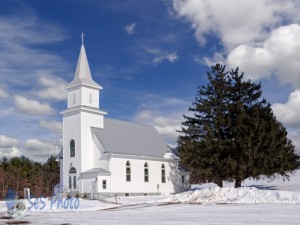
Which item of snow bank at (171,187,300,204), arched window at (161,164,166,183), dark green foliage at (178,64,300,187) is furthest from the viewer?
arched window at (161,164,166,183)

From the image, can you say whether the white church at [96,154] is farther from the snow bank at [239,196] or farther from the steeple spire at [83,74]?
the snow bank at [239,196]

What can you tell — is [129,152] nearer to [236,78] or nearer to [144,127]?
[144,127]

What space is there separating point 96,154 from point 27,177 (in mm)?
32528

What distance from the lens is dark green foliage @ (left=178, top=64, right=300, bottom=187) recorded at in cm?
4231

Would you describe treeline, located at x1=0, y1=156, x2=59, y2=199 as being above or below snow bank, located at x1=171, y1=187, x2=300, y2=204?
above

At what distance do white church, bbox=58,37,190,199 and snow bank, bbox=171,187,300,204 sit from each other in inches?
449

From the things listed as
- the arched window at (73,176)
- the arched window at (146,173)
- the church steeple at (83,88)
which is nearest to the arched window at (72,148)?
the arched window at (73,176)

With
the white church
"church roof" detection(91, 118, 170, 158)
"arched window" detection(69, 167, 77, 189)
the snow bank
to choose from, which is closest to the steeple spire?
the white church

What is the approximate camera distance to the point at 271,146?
42.2 metres

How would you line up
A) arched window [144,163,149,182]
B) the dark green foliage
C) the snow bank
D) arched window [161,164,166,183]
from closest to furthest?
the snow bank
the dark green foliage
arched window [144,163,149,182]
arched window [161,164,166,183]

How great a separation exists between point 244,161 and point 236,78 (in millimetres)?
8462

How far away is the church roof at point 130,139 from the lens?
48.8 metres

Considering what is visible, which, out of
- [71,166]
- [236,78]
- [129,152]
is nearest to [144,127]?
[129,152]

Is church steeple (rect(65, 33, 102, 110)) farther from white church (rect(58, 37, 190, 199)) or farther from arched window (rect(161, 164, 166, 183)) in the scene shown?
arched window (rect(161, 164, 166, 183))
